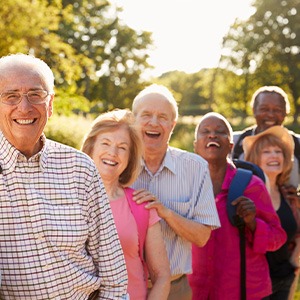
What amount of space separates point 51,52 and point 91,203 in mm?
20013

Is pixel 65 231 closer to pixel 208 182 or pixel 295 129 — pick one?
pixel 208 182

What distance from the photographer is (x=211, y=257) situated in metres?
4.51

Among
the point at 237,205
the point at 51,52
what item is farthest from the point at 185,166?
the point at 51,52

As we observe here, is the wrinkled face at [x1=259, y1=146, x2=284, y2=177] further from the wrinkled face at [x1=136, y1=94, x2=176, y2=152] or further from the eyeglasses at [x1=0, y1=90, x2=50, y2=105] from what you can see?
the eyeglasses at [x1=0, y1=90, x2=50, y2=105]

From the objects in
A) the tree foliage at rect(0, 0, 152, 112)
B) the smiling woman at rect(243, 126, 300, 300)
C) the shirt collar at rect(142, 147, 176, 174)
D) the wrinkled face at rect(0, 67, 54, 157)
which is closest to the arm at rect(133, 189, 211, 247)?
the shirt collar at rect(142, 147, 176, 174)

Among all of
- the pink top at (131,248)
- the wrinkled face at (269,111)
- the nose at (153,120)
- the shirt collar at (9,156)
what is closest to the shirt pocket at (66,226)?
the shirt collar at (9,156)

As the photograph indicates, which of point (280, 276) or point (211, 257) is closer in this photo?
point (211, 257)

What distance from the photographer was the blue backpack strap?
173 inches

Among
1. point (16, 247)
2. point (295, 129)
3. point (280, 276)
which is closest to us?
point (16, 247)

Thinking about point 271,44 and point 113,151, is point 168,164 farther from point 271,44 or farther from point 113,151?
point 271,44

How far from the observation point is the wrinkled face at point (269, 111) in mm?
6141

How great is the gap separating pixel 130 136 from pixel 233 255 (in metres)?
1.35

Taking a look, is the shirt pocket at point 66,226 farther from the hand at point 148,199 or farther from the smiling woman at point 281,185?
the smiling woman at point 281,185

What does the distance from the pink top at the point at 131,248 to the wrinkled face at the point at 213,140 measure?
51.1 inches
